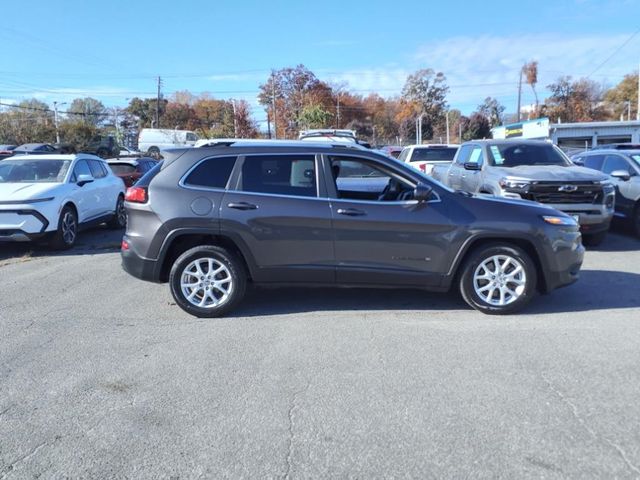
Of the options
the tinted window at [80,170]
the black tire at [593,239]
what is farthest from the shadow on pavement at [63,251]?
the black tire at [593,239]

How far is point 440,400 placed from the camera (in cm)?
368

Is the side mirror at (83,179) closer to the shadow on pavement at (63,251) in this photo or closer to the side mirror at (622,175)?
the shadow on pavement at (63,251)

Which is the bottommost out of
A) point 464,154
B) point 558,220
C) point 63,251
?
point 63,251

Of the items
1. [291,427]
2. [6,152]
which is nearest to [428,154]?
[291,427]

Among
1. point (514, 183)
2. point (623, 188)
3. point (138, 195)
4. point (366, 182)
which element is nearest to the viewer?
point (138, 195)

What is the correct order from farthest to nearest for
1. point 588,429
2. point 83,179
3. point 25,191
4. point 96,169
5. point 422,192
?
point 96,169, point 83,179, point 25,191, point 422,192, point 588,429

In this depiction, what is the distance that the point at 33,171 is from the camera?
10.0m

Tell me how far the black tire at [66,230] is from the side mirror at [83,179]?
A: 0.57m

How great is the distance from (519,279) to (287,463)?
340 cm

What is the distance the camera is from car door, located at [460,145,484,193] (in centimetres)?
1015

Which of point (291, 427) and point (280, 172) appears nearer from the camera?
point (291, 427)

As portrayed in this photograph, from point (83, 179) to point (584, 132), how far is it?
1568 inches

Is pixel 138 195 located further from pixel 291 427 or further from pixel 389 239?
pixel 291 427

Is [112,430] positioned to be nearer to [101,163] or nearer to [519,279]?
[519,279]
